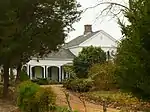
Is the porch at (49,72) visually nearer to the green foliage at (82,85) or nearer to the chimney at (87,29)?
the chimney at (87,29)

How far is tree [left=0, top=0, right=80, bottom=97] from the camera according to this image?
2075 cm

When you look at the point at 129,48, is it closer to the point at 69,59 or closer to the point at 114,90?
the point at 114,90

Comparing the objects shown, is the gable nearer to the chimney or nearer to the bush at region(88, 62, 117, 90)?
the chimney

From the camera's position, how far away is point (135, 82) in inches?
303

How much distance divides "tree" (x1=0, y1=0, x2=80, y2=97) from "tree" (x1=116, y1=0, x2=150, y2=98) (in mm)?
13125

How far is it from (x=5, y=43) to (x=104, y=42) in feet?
128

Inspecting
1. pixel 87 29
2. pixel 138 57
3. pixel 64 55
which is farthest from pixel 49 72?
pixel 138 57

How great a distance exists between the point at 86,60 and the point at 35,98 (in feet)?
92.1

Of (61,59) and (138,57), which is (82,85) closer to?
(138,57)

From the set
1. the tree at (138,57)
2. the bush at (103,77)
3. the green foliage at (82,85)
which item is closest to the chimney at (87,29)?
the green foliage at (82,85)

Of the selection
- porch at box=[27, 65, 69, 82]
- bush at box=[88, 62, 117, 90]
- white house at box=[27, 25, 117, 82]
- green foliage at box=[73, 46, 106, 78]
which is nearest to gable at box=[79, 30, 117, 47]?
white house at box=[27, 25, 117, 82]

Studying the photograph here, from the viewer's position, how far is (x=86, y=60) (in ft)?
137

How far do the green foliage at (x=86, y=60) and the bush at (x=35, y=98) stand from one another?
25191mm

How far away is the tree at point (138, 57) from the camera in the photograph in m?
7.54
